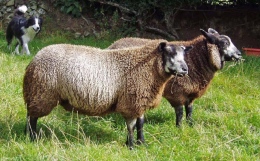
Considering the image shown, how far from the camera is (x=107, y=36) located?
531 inches

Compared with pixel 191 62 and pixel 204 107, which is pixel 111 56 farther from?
pixel 204 107

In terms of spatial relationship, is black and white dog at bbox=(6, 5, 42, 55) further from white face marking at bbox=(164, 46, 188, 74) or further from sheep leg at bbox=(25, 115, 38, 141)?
white face marking at bbox=(164, 46, 188, 74)

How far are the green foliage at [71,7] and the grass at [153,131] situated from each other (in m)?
5.71

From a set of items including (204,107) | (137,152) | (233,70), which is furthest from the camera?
(233,70)

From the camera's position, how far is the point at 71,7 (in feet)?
46.8

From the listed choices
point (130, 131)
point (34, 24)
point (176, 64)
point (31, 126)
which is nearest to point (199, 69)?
point (176, 64)

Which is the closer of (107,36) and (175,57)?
(175,57)

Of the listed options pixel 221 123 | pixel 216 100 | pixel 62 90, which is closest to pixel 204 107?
pixel 216 100

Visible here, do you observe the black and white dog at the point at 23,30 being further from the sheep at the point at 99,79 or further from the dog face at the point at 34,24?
the sheep at the point at 99,79

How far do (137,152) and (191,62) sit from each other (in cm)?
192

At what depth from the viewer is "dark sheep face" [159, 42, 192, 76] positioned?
19.2 ft

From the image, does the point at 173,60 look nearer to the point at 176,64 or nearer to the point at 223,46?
the point at 176,64

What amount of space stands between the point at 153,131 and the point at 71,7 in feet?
27.9

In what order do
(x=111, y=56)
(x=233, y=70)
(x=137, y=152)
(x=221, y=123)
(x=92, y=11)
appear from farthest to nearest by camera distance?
(x=92, y=11) < (x=233, y=70) < (x=221, y=123) < (x=111, y=56) < (x=137, y=152)
